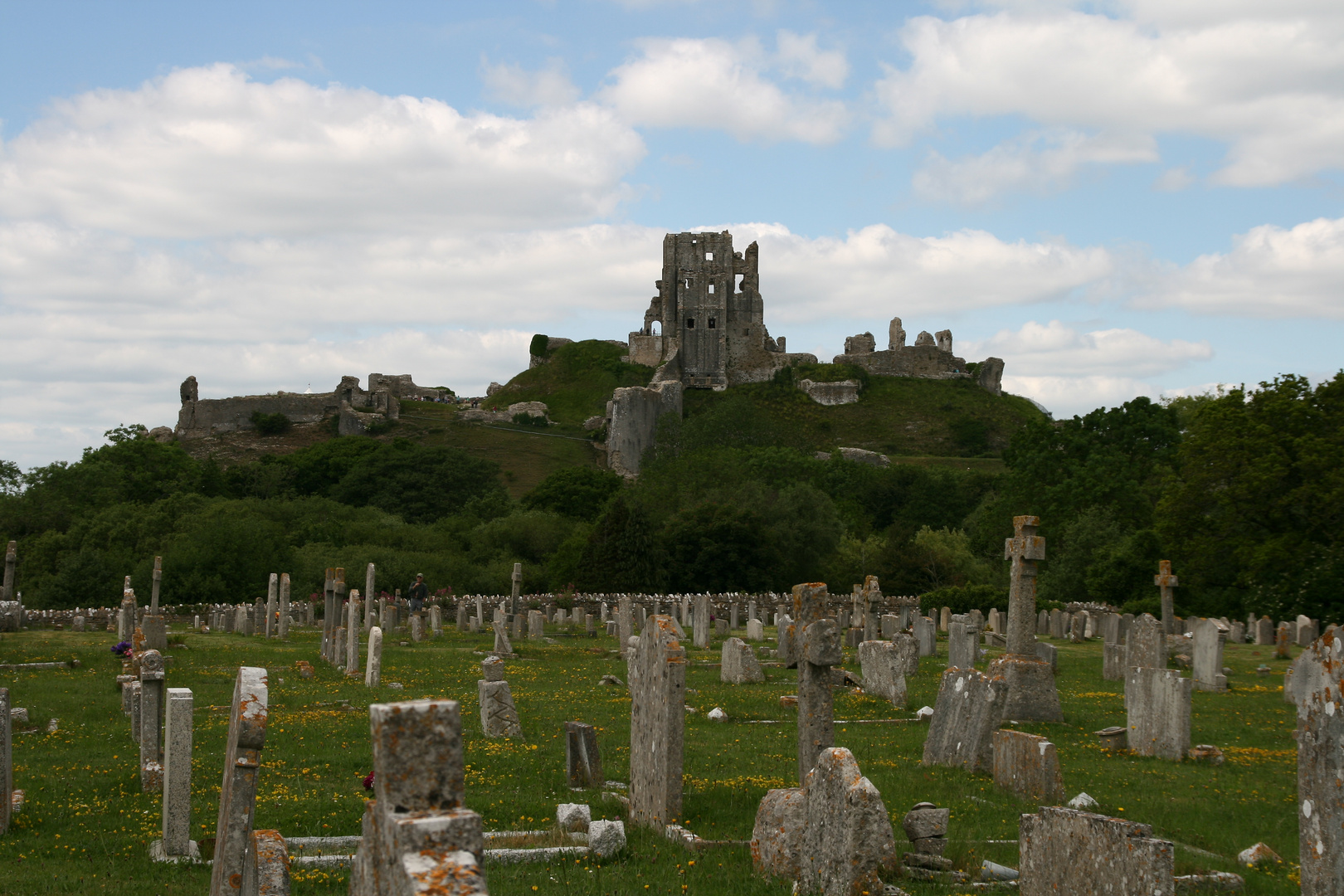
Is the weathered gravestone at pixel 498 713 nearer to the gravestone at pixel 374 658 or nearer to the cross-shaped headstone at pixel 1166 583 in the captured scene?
the gravestone at pixel 374 658

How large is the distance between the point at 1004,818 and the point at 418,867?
21.8 feet

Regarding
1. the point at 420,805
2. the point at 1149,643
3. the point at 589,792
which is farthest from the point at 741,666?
the point at 420,805

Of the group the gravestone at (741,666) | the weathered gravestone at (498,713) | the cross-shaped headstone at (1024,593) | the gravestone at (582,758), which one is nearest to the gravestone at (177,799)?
the gravestone at (582,758)

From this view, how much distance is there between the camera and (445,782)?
10.2ft

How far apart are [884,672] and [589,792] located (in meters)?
7.56

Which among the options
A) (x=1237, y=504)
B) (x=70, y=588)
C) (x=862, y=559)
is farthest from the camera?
(x=862, y=559)

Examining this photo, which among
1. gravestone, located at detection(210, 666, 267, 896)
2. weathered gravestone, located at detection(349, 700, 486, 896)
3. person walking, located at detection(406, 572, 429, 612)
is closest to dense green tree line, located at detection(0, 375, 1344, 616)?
person walking, located at detection(406, 572, 429, 612)

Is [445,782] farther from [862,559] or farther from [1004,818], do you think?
[862,559]

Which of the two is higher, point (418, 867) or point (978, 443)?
point (978, 443)

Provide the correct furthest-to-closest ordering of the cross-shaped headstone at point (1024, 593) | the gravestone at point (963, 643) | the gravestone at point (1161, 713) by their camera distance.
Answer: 1. the gravestone at point (963, 643)
2. the cross-shaped headstone at point (1024, 593)
3. the gravestone at point (1161, 713)

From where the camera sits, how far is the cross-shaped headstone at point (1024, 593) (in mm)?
14352

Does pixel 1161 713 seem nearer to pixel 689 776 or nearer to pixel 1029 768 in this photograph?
pixel 1029 768

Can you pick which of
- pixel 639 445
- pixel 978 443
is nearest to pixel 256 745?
pixel 639 445

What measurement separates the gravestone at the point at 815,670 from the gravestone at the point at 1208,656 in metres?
11.7
